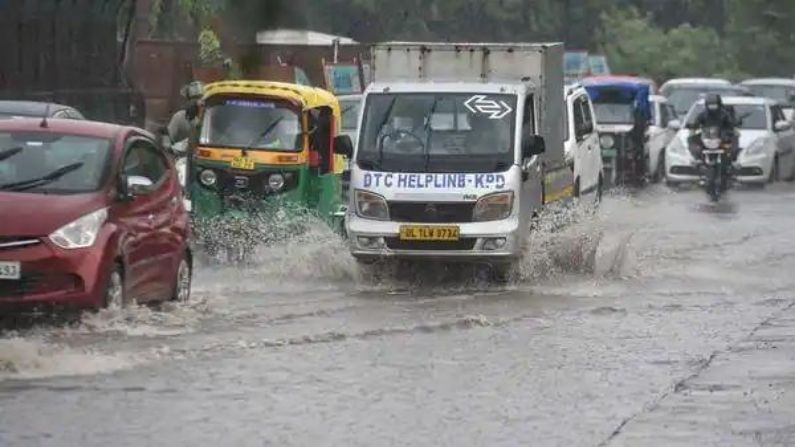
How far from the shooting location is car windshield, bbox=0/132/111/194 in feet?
45.9

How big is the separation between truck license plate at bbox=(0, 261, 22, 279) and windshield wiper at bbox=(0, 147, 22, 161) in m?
1.39

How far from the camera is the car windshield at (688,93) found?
46.1 metres

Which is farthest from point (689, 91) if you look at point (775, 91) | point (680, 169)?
point (680, 169)

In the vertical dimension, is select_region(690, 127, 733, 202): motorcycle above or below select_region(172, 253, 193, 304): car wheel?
below

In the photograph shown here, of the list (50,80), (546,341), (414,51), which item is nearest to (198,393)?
(546,341)

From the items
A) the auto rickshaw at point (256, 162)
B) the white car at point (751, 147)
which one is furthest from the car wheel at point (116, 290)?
the white car at point (751, 147)

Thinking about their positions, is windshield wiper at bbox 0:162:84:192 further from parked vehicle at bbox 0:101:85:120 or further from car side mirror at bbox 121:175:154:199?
parked vehicle at bbox 0:101:85:120

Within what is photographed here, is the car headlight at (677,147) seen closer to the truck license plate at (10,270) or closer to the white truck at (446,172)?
the white truck at (446,172)

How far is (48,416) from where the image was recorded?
400 inches

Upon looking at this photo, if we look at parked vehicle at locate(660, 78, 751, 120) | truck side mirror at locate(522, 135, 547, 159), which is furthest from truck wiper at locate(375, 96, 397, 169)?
parked vehicle at locate(660, 78, 751, 120)

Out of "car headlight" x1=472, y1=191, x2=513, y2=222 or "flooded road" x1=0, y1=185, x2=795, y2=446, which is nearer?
"flooded road" x1=0, y1=185, x2=795, y2=446

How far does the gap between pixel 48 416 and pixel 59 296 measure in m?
3.21

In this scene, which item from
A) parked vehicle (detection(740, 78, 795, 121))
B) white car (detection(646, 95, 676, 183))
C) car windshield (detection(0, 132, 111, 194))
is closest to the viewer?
car windshield (detection(0, 132, 111, 194))

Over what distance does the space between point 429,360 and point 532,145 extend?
5.98 metres
